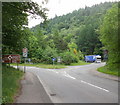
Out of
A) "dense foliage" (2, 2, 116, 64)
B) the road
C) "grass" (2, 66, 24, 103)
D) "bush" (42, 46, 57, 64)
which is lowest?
the road

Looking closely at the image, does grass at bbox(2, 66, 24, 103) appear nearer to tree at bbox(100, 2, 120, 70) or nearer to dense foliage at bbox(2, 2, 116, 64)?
dense foliage at bbox(2, 2, 116, 64)

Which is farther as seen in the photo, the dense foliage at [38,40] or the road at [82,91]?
the dense foliage at [38,40]

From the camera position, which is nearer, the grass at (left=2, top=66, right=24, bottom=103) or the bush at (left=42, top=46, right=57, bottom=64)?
the grass at (left=2, top=66, right=24, bottom=103)

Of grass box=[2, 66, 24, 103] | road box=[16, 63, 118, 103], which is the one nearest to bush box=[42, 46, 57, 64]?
road box=[16, 63, 118, 103]

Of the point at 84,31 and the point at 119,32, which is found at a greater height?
the point at 84,31

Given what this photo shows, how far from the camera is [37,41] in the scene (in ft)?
247

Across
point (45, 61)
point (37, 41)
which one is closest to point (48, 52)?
point (45, 61)

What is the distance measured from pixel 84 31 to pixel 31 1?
332 ft

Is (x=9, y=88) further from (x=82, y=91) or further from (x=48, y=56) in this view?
(x=48, y=56)

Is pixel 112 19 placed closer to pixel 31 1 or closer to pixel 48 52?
pixel 31 1

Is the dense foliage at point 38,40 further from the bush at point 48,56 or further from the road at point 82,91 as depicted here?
the road at point 82,91

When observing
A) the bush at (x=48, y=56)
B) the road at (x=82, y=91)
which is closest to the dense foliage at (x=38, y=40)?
the bush at (x=48, y=56)

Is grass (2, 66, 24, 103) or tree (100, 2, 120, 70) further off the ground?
tree (100, 2, 120, 70)

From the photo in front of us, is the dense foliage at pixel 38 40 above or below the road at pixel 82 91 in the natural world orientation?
above
